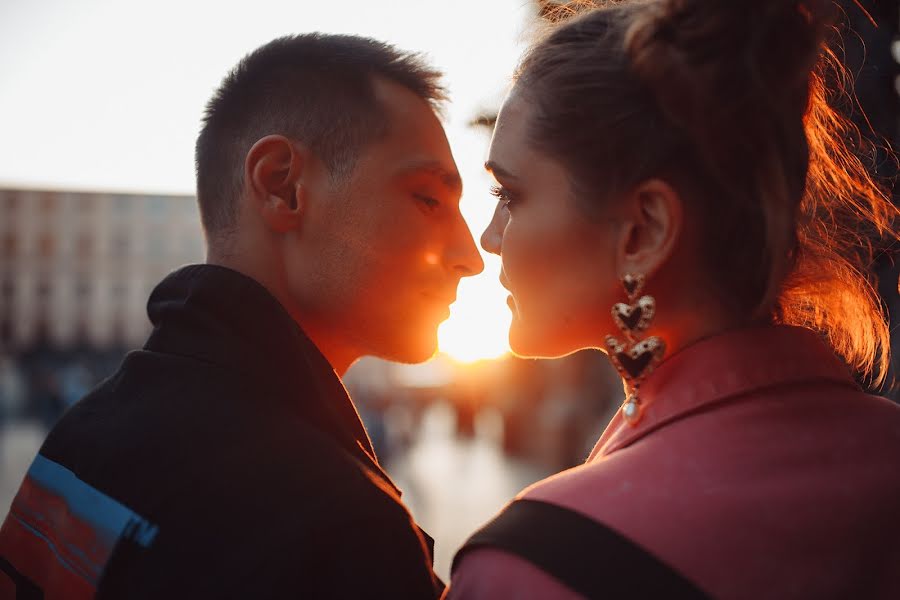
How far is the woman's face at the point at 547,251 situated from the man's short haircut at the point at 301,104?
0.74 metres

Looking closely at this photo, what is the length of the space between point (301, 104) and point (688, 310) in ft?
4.57

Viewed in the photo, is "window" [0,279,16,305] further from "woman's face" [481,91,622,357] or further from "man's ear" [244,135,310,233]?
"woman's face" [481,91,622,357]

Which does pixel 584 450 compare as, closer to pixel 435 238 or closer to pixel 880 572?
pixel 435 238

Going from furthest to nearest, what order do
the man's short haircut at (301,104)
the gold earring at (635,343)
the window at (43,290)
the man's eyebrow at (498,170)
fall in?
the window at (43,290) → the man's short haircut at (301,104) → the man's eyebrow at (498,170) → the gold earring at (635,343)

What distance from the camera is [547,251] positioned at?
171cm

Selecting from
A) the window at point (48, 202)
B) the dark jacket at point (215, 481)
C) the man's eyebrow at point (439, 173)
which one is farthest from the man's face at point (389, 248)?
the window at point (48, 202)

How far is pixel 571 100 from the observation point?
66.1 inches

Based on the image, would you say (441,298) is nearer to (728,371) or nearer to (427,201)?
(427,201)

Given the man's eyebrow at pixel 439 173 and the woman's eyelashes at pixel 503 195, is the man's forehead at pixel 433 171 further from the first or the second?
the woman's eyelashes at pixel 503 195

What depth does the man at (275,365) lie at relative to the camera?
155cm

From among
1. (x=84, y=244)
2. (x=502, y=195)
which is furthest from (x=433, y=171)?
(x=84, y=244)

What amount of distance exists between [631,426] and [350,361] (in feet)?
3.79

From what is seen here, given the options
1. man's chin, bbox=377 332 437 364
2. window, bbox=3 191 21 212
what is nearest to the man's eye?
man's chin, bbox=377 332 437 364

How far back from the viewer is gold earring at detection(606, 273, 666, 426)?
1598mm
